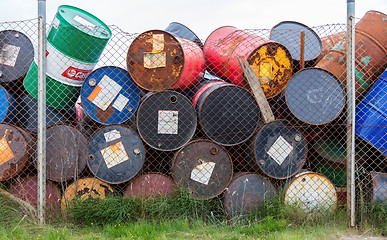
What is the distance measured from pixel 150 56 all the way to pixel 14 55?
159cm

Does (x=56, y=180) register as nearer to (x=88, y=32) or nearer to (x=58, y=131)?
(x=58, y=131)

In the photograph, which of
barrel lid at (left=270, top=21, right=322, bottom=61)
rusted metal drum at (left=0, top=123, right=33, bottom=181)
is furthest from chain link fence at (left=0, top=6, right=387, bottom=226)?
barrel lid at (left=270, top=21, right=322, bottom=61)

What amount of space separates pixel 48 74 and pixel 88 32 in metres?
0.57

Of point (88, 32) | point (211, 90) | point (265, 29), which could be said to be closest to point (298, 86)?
point (265, 29)

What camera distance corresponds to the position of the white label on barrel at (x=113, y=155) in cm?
317

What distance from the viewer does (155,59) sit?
3.25 meters

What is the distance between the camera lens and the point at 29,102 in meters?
3.51

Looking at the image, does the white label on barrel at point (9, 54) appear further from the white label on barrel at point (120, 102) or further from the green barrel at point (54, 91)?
the white label on barrel at point (120, 102)

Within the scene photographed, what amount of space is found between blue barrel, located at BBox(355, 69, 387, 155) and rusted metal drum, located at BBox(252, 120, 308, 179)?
628mm

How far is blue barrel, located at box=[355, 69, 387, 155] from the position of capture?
10.7ft

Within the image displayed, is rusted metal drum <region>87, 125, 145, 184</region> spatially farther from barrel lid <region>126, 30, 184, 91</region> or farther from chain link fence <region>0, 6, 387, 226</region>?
barrel lid <region>126, 30, 184, 91</region>

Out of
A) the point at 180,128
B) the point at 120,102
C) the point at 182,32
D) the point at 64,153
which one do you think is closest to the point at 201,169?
the point at 180,128

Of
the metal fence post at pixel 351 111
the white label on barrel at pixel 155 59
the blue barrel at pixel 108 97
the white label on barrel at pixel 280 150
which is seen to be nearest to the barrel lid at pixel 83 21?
the blue barrel at pixel 108 97

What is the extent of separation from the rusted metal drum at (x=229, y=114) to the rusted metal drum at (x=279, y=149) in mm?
142
